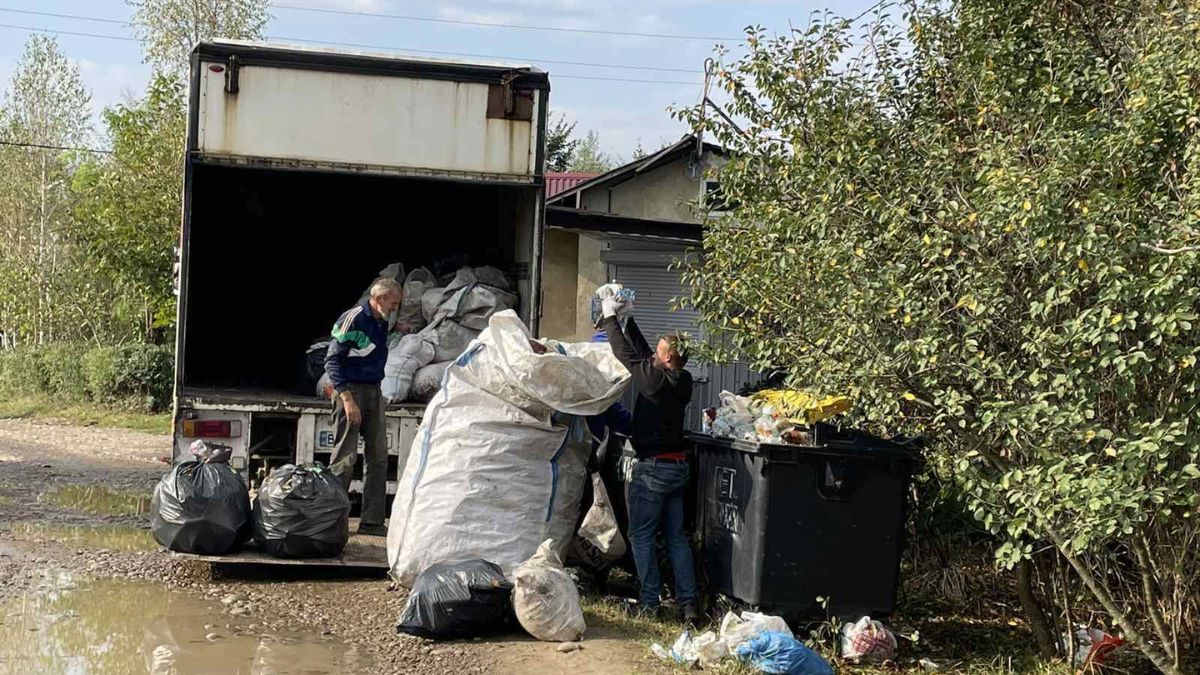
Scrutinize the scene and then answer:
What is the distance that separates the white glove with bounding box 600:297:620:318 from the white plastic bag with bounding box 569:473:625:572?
99 cm

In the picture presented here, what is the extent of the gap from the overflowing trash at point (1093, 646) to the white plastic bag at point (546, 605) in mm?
2407

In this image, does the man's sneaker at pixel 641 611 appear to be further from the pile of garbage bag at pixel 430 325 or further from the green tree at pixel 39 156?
the green tree at pixel 39 156

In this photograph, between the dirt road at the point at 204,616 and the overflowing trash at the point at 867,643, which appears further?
the overflowing trash at the point at 867,643

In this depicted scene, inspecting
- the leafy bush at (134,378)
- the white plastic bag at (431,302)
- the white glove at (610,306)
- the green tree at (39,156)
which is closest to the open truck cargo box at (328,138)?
the white plastic bag at (431,302)

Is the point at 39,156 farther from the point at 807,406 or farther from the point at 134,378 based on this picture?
the point at 807,406

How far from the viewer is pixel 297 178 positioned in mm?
10797

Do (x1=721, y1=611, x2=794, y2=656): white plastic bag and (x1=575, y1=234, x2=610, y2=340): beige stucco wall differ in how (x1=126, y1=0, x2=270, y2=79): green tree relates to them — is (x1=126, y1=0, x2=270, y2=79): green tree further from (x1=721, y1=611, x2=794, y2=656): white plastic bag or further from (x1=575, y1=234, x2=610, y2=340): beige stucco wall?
(x1=721, y1=611, x2=794, y2=656): white plastic bag

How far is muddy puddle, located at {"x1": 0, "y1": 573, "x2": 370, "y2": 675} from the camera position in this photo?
5676 mm

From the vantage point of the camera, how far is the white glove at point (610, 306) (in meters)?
7.21

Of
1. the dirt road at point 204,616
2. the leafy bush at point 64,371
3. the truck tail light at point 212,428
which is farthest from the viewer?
the leafy bush at point 64,371

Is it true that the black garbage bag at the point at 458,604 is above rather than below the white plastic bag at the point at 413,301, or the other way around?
below

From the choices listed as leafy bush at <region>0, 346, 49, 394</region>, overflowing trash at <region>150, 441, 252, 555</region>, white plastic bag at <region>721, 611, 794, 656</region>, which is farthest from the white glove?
leafy bush at <region>0, 346, 49, 394</region>

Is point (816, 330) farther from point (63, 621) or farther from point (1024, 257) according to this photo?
point (63, 621)

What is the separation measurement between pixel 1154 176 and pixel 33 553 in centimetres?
674
